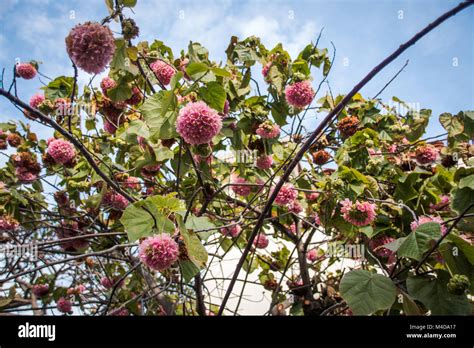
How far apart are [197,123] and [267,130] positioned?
417 millimetres

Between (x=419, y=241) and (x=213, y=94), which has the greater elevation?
(x=213, y=94)

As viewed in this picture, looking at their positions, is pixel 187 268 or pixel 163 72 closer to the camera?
pixel 187 268

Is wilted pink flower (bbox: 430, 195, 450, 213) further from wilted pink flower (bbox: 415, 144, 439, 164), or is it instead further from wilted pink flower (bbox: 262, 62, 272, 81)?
wilted pink flower (bbox: 262, 62, 272, 81)

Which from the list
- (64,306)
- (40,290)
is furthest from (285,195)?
(40,290)

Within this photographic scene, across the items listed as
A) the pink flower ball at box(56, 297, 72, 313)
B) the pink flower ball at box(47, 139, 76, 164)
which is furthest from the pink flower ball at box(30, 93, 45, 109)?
the pink flower ball at box(56, 297, 72, 313)

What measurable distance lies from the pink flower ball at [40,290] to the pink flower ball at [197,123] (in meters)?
1.96

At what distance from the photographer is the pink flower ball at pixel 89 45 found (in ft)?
2.76

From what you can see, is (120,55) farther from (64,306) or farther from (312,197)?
(64,306)

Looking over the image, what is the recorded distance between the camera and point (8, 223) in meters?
1.72

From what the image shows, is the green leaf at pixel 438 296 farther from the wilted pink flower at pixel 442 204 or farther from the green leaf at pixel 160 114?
the green leaf at pixel 160 114

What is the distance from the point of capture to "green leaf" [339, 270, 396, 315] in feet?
2.59
